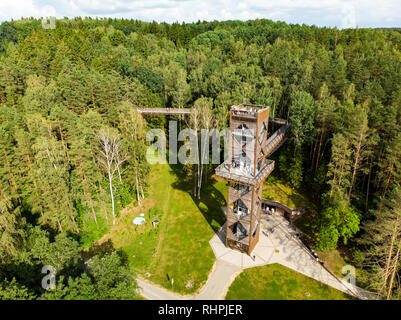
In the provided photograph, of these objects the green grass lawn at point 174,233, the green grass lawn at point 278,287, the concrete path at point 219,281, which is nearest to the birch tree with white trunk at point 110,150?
the green grass lawn at point 174,233

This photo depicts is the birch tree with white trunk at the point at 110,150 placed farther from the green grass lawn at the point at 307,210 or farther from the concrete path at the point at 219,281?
the green grass lawn at the point at 307,210

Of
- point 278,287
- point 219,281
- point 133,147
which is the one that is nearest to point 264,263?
point 278,287

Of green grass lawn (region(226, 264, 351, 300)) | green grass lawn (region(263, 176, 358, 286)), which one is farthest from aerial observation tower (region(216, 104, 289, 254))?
green grass lawn (region(263, 176, 358, 286))

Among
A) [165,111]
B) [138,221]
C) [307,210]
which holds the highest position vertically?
[165,111]

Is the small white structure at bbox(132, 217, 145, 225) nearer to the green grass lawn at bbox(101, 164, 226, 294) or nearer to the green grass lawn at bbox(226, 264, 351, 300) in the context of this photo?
the green grass lawn at bbox(101, 164, 226, 294)

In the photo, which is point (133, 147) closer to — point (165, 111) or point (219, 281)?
point (165, 111)
